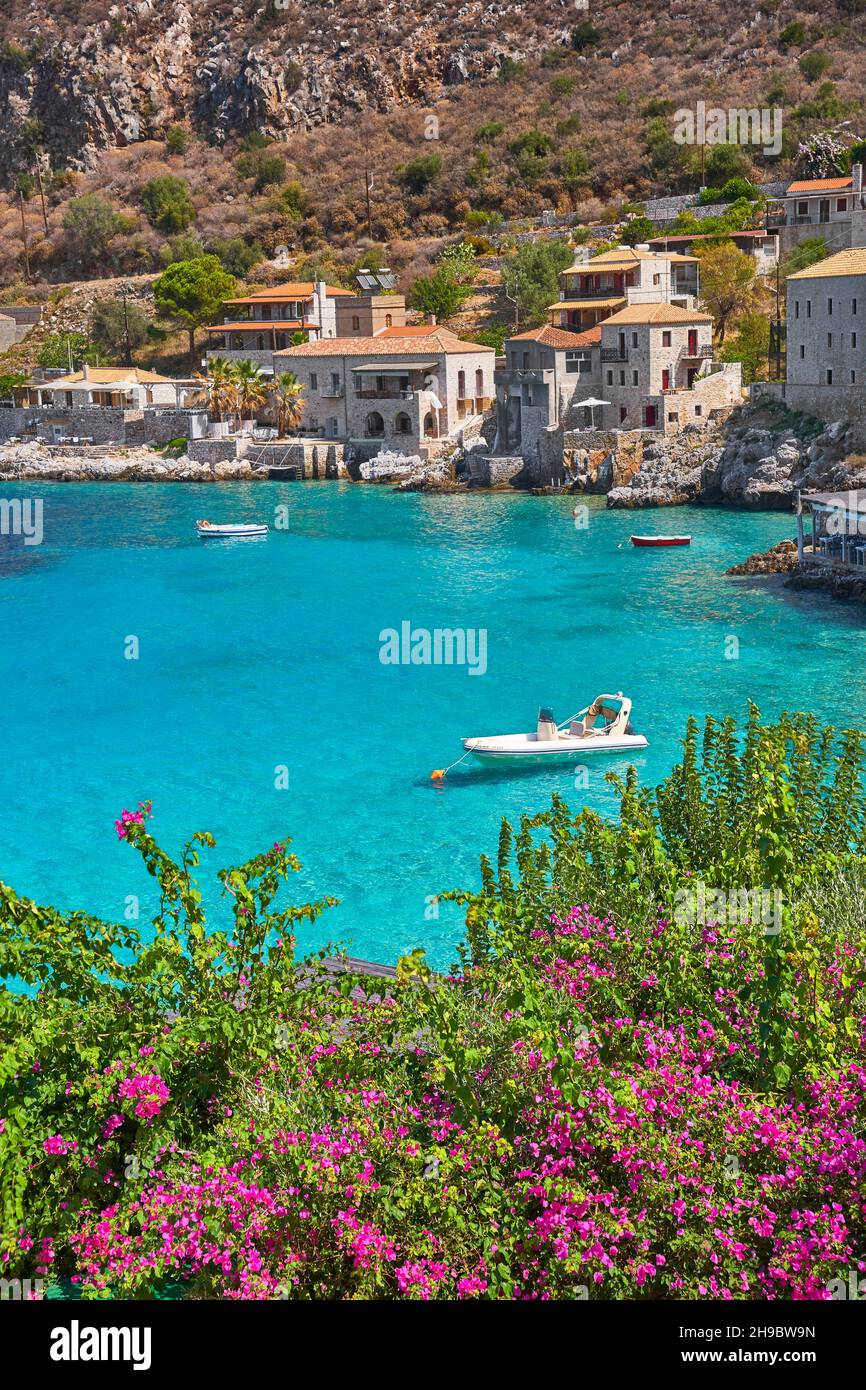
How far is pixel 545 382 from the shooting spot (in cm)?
5616

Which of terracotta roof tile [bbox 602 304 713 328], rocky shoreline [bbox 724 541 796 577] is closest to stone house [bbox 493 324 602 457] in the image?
terracotta roof tile [bbox 602 304 713 328]

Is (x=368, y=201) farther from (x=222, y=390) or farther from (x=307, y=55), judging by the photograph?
(x=222, y=390)

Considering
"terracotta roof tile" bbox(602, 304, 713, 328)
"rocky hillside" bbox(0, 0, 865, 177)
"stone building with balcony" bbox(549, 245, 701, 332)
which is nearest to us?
"terracotta roof tile" bbox(602, 304, 713, 328)

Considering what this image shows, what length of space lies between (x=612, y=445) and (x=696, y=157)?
38941 mm

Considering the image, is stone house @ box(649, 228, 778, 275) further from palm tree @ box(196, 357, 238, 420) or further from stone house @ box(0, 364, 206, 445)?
stone house @ box(0, 364, 206, 445)

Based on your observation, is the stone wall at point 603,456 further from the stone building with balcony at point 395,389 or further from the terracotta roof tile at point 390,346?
the terracotta roof tile at point 390,346

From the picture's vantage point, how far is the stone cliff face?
108062 mm

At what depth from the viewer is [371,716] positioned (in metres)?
27.1

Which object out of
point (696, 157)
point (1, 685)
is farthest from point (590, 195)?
point (1, 685)

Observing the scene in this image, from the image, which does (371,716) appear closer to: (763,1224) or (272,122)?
(763,1224)

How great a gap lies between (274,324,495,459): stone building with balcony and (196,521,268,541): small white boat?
14.4 metres

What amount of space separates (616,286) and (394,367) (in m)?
10.3

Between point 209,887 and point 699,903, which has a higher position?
point 699,903

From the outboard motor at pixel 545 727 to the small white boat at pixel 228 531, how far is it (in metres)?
26.4
